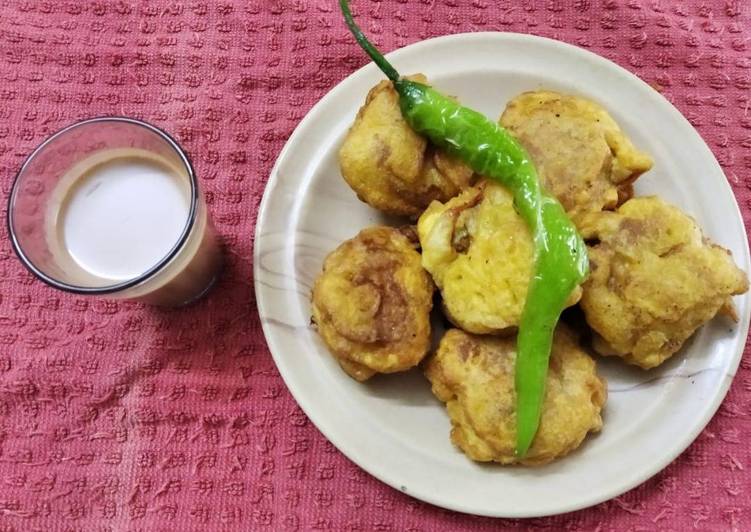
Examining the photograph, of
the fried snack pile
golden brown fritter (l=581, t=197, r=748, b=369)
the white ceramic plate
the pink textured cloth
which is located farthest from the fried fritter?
the pink textured cloth

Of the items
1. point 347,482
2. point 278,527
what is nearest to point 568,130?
point 347,482

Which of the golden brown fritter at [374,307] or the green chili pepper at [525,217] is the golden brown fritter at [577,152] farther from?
the golden brown fritter at [374,307]

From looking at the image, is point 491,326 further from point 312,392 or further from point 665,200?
point 665,200

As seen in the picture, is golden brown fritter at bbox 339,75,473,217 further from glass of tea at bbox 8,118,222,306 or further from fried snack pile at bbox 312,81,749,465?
glass of tea at bbox 8,118,222,306

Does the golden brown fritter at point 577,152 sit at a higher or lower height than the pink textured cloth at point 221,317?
higher

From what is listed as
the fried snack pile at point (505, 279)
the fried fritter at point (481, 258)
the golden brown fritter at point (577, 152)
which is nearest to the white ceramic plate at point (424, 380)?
the fried snack pile at point (505, 279)

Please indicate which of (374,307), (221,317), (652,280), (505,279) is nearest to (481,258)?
(505,279)

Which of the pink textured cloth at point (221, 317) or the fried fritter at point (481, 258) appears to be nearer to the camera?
the fried fritter at point (481, 258)

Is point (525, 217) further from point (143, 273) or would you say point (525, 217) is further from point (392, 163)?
point (143, 273)
